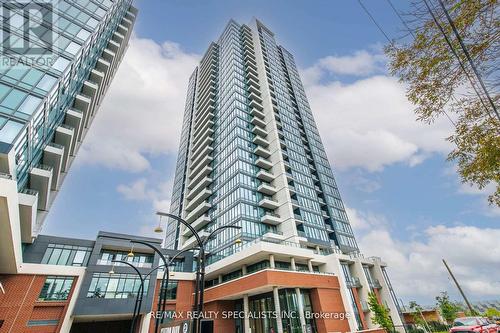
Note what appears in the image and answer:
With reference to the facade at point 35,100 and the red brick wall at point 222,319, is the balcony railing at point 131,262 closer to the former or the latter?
the facade at point 35,100

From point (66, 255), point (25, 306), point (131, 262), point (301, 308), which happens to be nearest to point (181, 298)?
point (131, 262)

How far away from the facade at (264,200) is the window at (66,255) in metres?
16.1

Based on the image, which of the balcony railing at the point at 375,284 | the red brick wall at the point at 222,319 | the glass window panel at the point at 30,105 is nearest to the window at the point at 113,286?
the red brick wall at the point at 222,319

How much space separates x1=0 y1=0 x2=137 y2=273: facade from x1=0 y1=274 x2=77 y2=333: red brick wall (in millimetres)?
1582

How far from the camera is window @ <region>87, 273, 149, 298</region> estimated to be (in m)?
26.5

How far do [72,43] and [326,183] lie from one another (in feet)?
161

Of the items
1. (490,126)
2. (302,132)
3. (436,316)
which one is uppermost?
(302,132)

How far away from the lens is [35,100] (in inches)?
666

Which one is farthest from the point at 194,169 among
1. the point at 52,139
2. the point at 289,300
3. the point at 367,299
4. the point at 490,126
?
the point at 490,126

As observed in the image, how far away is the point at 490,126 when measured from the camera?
655cm

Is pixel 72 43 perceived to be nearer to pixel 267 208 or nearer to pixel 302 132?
pixel 267 208

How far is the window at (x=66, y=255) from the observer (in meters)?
26.8

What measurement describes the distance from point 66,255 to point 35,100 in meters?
19.8

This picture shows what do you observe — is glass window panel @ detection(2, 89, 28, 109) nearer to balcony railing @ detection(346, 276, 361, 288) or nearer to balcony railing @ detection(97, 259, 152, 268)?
balcony railing @ detection(97, 259, 152, 268)
